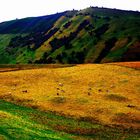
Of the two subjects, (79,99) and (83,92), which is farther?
(83,92)

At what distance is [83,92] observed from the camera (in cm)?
5603

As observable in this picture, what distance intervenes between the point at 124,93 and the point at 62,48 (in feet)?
463

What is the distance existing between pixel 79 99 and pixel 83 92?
14.8 ft

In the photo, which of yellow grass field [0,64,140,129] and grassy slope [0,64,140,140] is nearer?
grassy slope [0,64,140,140]

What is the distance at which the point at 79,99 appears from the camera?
51656 mm

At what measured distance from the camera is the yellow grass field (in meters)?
46.7

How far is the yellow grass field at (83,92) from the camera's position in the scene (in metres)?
46.7

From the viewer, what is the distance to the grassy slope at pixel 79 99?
41.3 metres

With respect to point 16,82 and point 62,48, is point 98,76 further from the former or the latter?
point 62,48

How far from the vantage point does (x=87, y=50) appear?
180250 millimetres

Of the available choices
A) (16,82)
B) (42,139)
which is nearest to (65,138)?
(42,139)

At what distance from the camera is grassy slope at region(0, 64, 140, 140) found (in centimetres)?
4128

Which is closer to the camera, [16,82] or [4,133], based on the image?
[4,133]

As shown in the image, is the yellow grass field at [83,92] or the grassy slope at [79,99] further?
the yellow grass field at [83,92]
